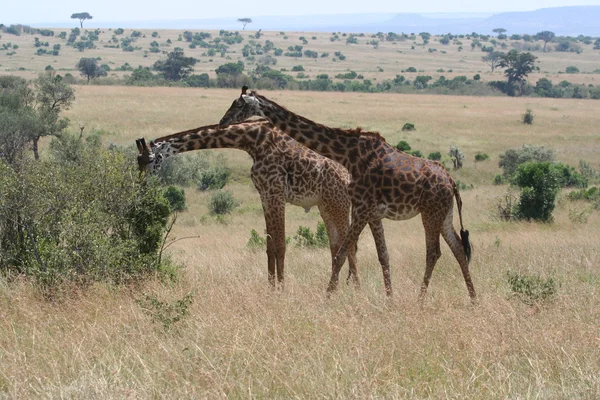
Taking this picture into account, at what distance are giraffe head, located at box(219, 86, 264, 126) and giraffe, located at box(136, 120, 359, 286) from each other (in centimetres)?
30

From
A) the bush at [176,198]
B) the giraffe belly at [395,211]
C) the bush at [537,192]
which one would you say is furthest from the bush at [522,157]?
the giraffe belly at [395,211]

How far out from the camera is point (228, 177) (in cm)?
3312

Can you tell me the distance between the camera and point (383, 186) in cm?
823

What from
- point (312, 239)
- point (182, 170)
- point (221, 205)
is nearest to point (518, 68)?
point (182, 170)

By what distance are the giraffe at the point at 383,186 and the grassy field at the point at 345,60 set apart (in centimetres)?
8200

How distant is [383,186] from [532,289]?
1861mm

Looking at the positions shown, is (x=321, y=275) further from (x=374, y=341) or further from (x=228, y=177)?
(x=228, y=177)

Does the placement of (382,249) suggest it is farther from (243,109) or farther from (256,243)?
(256,243)

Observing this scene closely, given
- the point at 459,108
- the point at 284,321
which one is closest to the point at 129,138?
the point at 459,108

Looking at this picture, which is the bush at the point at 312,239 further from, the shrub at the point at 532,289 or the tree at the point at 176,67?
the tree at the point at 176,67

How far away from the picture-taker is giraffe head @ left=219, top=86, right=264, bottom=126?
28.0ft

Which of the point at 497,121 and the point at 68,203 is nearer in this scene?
the point at 68,203

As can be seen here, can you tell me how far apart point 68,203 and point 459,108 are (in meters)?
55.8

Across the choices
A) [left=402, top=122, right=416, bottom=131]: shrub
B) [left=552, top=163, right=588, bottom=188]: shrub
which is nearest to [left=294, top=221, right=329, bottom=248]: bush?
[left=552, top=163, right=588, bottom=188]: shrub
